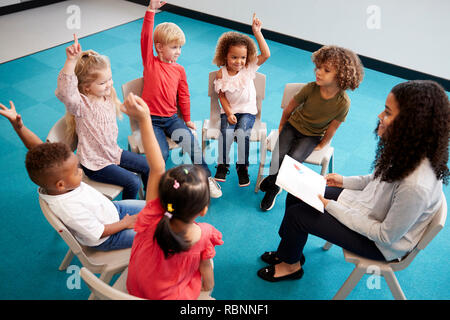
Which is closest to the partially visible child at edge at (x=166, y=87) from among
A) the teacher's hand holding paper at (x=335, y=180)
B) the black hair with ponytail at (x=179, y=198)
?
the teacher's hand holding paper at (x=335, y=180)

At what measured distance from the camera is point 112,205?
1814 millimetres

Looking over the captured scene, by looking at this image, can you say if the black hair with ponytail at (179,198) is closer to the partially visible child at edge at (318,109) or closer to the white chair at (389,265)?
the white chair at (389,265)

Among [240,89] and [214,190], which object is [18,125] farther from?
[240,89]

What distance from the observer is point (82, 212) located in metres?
1.58

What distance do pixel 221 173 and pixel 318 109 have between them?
0.91m

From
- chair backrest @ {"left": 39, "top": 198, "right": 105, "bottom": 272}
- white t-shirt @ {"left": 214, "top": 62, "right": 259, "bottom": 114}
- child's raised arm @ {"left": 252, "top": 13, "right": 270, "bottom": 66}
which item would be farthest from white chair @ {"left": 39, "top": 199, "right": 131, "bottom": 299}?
child's raised arm @ {"left": 252, "top": 13, "right": 270, "bottom": 66}

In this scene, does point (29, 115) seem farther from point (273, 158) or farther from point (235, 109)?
point (273, 158)

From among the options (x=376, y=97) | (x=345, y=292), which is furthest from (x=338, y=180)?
(x=376, y=97)

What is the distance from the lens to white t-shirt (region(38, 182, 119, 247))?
1530 mm

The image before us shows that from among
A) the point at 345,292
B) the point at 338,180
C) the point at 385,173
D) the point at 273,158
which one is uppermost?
the point at 385,173

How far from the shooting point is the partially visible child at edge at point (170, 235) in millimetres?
1219

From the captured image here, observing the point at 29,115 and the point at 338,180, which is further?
the point at 29,115

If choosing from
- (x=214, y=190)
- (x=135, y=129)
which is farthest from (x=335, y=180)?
(x=135, y=129)
